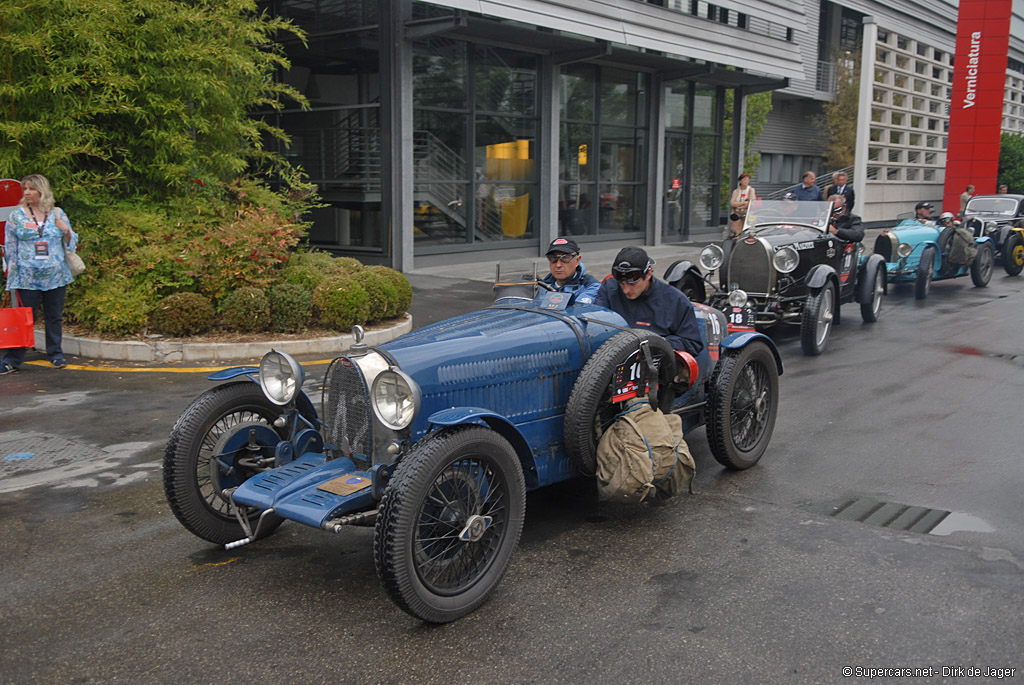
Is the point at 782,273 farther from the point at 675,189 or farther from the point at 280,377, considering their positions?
the point at 675,189

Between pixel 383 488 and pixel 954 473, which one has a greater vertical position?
pixel 383 488

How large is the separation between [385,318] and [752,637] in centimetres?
808

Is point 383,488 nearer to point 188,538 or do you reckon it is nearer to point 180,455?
point 180,455

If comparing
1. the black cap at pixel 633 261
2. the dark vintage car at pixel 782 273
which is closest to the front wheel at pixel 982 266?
the dark vintage car at pixel 782 273

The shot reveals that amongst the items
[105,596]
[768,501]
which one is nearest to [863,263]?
Answer: [768,501]

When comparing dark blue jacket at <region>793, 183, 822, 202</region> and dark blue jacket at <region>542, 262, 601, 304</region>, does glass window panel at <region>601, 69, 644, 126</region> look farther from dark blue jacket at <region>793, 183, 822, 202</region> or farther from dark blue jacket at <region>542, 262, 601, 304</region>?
dark blue jacket at <region>542, 262, 601, 304</region>

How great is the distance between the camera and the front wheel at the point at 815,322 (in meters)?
10.0

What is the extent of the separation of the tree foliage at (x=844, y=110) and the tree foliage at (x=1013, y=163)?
7.32 metres

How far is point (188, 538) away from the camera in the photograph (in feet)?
15.4

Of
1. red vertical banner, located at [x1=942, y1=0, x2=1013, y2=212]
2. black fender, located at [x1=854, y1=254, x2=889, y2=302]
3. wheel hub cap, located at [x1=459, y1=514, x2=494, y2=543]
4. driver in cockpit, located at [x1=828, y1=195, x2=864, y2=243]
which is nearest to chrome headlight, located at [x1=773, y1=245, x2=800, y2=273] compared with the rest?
driver in cockpit, located at [x1=828, y1=195, x2=864, y2=243]

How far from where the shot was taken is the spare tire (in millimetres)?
4555

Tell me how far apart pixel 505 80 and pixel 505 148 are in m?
1.41

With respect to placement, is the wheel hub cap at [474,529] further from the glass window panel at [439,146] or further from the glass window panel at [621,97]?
the glass window panel at [621,97]

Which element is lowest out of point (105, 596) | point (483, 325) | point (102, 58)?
point (105, 596)
